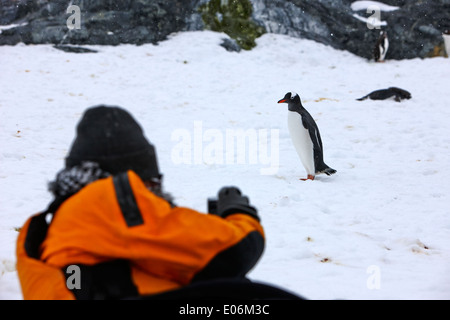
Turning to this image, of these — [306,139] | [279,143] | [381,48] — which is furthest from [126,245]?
[381,48]

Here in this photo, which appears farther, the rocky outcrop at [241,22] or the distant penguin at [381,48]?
the distant penguin at [381,48]

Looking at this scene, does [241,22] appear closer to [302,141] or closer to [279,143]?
[279,143]

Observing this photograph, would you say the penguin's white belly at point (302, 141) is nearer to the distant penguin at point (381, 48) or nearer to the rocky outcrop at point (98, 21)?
the rocky outcrop at point (98, 21)

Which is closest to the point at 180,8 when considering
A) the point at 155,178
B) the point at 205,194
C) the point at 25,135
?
the point at 25,135

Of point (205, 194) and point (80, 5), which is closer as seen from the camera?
point (205, 194)

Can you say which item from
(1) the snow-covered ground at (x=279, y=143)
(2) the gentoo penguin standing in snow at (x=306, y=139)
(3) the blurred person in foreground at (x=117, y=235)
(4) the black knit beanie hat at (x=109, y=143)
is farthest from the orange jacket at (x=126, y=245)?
(2) the gentoo penguin standing in snow at (x=306, y=139)

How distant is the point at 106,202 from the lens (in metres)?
1.20

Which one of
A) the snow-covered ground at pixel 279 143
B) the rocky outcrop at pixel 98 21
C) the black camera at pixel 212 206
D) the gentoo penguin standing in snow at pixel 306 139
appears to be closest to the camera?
the black camera at pixel 212 206

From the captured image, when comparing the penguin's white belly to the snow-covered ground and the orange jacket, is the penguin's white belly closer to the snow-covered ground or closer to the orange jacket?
the snow-covered ground

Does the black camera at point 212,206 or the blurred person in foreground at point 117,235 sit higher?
the blurred person in foreground at point 117,235

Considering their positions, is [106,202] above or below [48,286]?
above

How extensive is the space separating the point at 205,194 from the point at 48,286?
346cm

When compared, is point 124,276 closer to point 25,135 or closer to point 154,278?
point 154,278

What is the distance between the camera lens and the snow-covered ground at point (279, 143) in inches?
123
